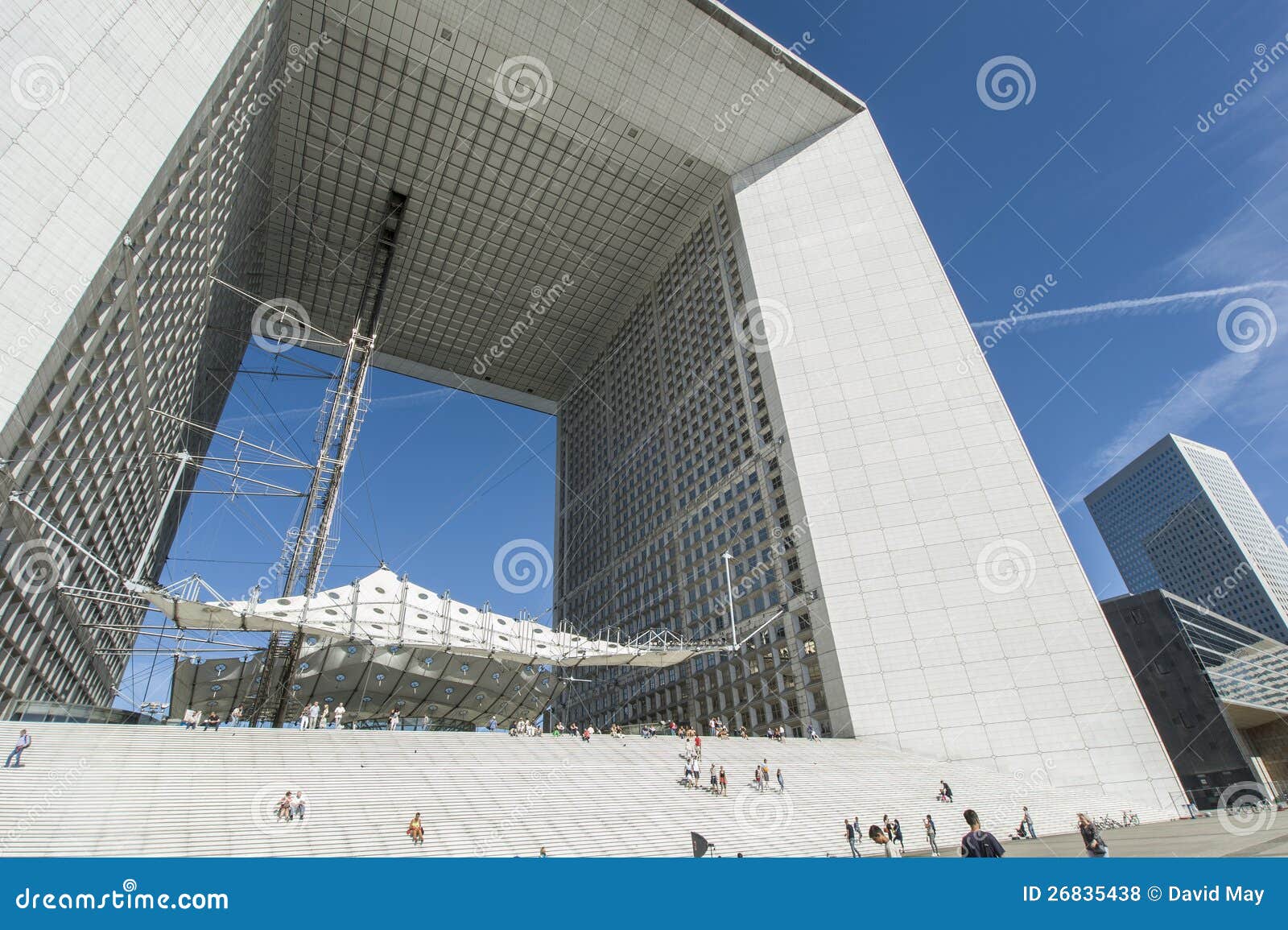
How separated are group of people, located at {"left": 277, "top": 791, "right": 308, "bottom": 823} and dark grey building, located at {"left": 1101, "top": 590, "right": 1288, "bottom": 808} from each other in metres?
51.9

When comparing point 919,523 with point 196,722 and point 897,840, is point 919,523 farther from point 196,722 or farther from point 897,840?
point 196,722

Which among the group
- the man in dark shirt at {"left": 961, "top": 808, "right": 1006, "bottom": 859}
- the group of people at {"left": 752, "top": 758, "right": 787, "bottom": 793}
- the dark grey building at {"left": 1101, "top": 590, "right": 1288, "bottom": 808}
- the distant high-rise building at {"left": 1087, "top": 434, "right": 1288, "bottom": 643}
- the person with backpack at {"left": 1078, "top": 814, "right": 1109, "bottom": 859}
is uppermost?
the distant high-rise building at {"left": 1087, "top": 434, "right": 1288, "bottom": 643}

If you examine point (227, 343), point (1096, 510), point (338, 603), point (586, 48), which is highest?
point (1096, 510)

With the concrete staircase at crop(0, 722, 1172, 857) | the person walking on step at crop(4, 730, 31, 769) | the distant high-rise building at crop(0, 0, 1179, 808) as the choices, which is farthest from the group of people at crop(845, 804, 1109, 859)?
the person walking on step at crop(4, 730, 31, 769)

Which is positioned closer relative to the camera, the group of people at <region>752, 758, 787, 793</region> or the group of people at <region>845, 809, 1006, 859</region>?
the group of people at <region>845, 809, 1006, 859</region>

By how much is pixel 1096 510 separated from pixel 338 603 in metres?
204

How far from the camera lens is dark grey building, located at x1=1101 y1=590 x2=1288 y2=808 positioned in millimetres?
43656

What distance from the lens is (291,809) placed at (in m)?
15.3

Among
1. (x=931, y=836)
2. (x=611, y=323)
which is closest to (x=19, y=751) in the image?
(x=931, y=836)

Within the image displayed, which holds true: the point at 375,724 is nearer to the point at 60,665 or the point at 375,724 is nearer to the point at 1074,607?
the point at 60,665

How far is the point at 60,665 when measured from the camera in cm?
2827

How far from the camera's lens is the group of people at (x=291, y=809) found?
1528cm

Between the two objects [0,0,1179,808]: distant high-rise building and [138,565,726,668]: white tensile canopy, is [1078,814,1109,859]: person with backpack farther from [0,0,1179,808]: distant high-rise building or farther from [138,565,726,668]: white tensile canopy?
[138,565,726,668]: white tensile canopy

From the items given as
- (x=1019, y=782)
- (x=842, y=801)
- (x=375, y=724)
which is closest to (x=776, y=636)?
(x=1019, y=782)
